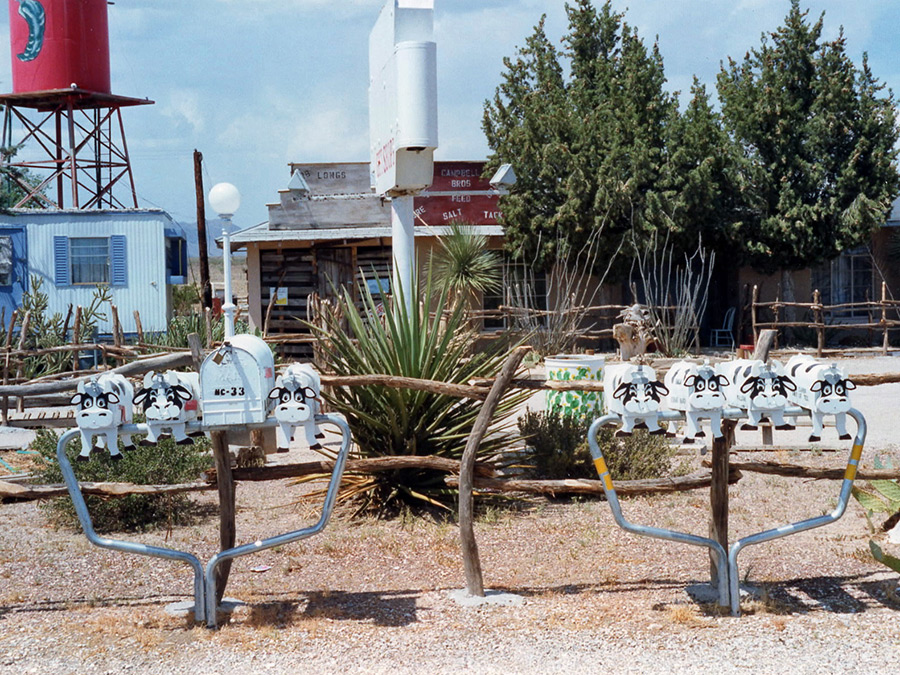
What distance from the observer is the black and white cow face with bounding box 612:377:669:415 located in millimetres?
4129

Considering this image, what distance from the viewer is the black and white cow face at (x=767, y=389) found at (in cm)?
414

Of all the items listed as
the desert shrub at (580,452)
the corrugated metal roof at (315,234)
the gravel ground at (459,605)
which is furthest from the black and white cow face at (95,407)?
the corrugated metal roof at (315,234)

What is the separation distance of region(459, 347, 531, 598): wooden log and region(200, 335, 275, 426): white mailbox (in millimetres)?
1114

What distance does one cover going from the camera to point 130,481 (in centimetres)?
621

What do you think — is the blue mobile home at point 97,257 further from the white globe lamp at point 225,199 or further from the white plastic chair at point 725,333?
the white globe lamp at point 225,199

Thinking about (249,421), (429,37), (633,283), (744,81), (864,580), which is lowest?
(864,580)

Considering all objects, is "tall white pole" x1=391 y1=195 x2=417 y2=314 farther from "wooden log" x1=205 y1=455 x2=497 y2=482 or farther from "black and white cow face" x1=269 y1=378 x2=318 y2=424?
"black and white cow face" x1=269 y1=378 x2=318 y2=424

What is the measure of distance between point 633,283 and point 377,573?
1434cm

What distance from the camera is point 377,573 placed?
16.9ft

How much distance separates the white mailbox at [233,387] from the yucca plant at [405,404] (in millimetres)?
2095

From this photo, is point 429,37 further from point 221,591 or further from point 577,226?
point 577,226

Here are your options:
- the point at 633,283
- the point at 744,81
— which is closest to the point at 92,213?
the point at 633,283

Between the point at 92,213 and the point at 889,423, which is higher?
the point at 92,213

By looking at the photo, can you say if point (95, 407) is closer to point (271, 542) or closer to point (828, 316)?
point (271, 542)
